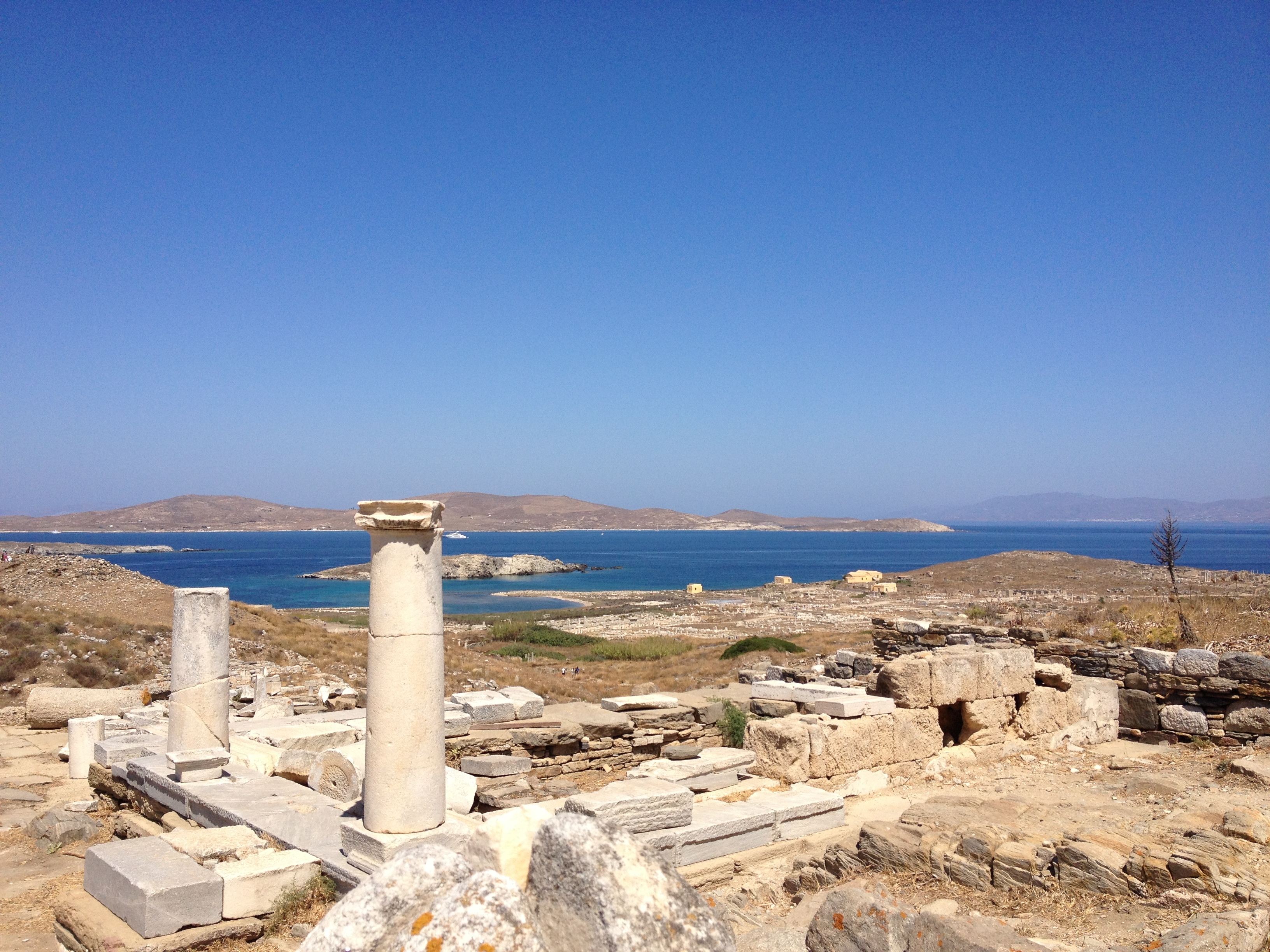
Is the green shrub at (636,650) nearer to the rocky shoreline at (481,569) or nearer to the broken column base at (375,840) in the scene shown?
the broken column base at (375,840)

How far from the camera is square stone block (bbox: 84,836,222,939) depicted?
5.38m

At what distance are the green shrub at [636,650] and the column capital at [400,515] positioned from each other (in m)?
18.8

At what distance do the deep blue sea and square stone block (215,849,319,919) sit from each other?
118 ft

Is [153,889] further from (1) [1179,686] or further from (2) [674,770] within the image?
(1) [1179,686]

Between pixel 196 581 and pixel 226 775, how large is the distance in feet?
232

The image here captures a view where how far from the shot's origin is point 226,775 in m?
8.36

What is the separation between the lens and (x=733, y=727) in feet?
35.0

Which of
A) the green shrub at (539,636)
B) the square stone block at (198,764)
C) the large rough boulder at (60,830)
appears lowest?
the green shrub at (539,636)

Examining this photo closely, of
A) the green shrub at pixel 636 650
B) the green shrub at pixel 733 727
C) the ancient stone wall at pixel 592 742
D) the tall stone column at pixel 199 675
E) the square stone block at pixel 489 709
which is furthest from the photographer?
the green shrub at pixel 636 650

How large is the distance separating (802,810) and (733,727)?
10.8 feet

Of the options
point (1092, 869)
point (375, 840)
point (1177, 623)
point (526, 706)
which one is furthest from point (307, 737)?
point (1177, 623)

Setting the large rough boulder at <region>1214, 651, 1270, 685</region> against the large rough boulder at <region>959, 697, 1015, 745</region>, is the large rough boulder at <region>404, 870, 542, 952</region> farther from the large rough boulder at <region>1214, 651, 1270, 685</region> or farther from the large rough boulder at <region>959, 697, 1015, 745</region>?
the large rough boulder at <region>1214, 651, 1270, 685</region>

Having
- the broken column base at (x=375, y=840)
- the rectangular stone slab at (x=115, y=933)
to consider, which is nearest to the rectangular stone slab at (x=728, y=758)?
the broken column base at (x=375, y=840)

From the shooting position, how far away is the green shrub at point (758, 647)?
2219cm
